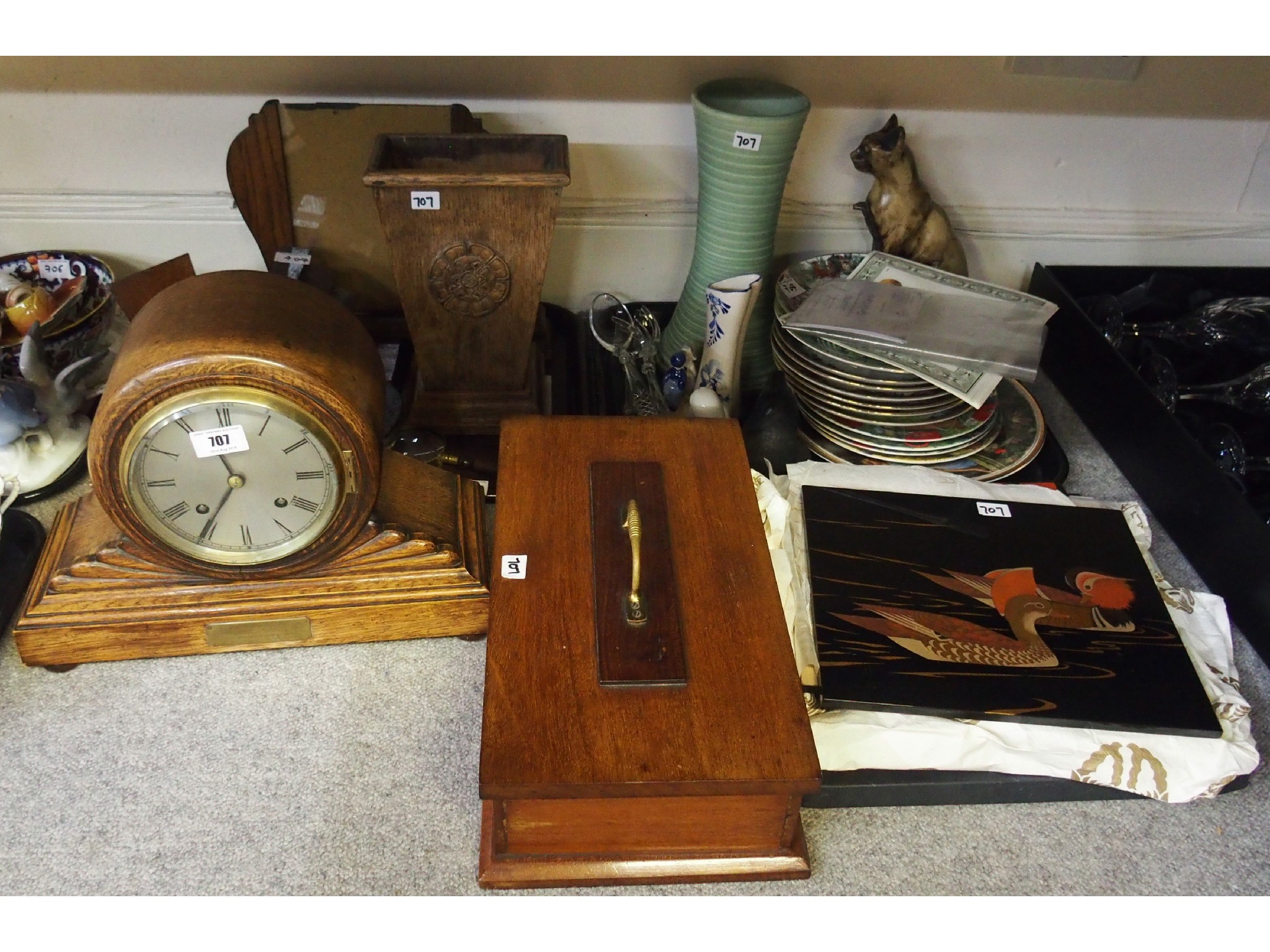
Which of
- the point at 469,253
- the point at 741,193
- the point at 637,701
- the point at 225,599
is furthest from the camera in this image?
the point at 741,193

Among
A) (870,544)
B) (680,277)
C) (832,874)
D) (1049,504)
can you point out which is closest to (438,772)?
(832,874)

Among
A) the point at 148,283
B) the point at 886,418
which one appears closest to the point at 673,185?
the point at 886,418

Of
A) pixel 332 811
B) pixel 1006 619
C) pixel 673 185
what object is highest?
pixel 673 185

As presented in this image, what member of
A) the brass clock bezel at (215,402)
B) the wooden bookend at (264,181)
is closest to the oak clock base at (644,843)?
the brass clock bezel at (215,402)

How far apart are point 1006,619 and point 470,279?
23.4 inches

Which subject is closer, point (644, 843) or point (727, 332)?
point (644, 843)

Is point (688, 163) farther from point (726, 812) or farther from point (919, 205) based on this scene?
point (726, 812)

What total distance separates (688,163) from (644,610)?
0.67 metres

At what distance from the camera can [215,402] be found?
2.26 feet

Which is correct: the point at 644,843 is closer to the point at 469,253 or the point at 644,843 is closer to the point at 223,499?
the point at 223,499

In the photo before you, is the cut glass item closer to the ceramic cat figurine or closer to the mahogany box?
the ceramic cat figurine

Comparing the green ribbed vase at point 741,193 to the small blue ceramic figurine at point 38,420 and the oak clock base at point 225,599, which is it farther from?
the small blue ceramic figurine at point 38,420

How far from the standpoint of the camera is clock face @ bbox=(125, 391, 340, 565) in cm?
70

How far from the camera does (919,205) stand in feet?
3.72
